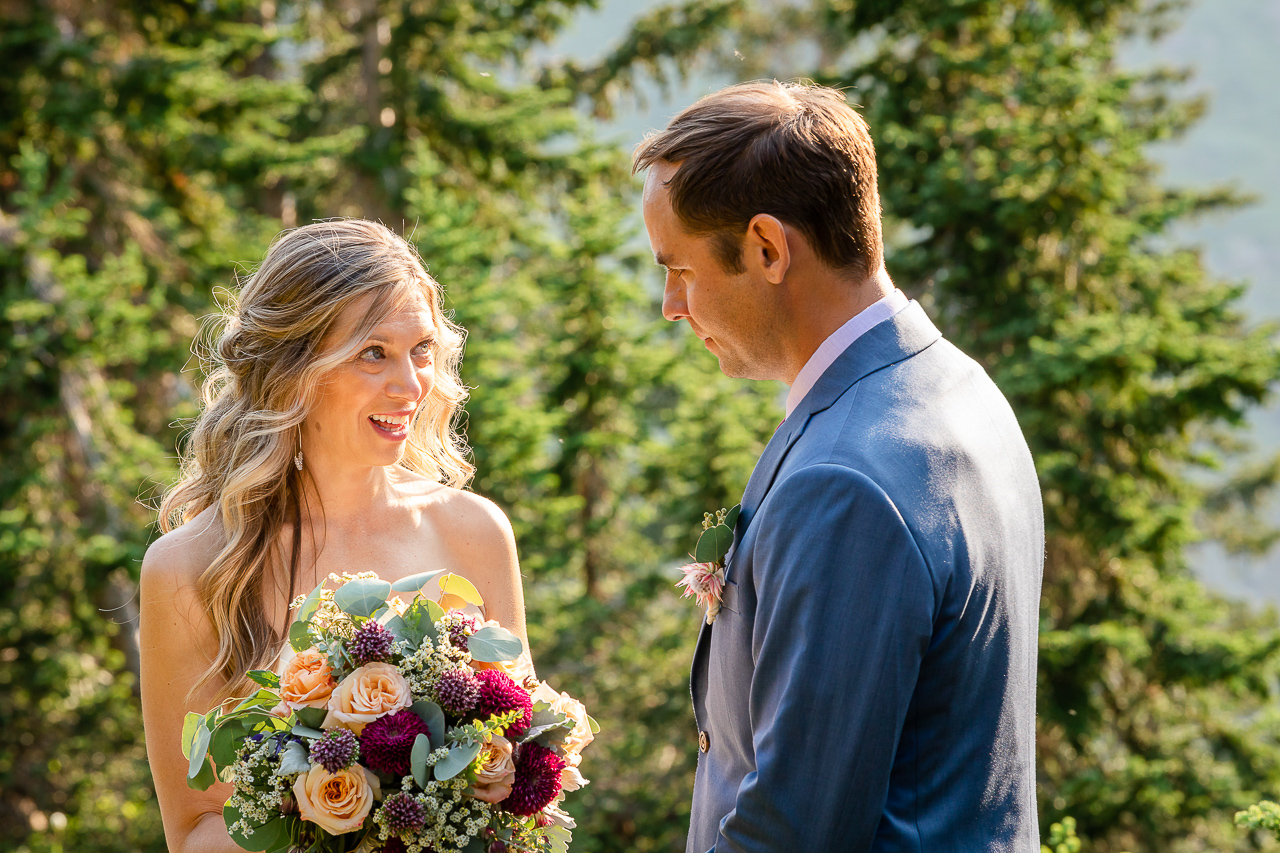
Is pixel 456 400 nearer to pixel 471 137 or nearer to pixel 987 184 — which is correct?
pixel 987 184

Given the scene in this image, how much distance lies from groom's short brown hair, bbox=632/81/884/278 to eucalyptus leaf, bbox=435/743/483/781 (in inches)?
41.6

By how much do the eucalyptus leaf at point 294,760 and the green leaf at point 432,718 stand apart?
8.7 inches

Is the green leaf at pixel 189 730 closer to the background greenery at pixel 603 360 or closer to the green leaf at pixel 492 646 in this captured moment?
the green leaf at pixel 492 646

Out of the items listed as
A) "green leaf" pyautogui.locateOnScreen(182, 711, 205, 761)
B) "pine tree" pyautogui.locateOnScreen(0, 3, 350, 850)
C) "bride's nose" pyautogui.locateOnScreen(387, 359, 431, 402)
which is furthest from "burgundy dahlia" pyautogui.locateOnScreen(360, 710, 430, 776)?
"pine tree" pyautogui.locateOnScreen(0, 3, 350, 850)

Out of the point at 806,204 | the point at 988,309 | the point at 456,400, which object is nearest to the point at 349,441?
the point at 456,400

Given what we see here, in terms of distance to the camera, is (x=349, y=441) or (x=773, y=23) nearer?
(x=349, y=441)

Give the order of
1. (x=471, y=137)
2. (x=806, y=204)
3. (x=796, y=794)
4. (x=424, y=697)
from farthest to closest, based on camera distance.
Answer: (x=471, y=137), (x=424, y=697), (x=806, y=204), (x=796, y=794)

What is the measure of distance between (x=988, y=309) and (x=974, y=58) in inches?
81.2

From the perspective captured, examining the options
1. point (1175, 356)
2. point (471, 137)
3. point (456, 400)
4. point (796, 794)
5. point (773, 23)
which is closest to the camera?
point (796, 794)

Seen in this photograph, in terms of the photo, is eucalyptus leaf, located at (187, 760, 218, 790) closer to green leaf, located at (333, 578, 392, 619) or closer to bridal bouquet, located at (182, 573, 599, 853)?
bridal bouquet, located at (182, 573, 599, 853)

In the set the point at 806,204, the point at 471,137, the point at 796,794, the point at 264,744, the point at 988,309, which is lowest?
the point at 988,309

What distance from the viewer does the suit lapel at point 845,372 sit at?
5.82ft

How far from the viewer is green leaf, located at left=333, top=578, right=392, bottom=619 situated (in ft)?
6.92

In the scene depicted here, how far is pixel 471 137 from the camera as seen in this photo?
10.4 m
